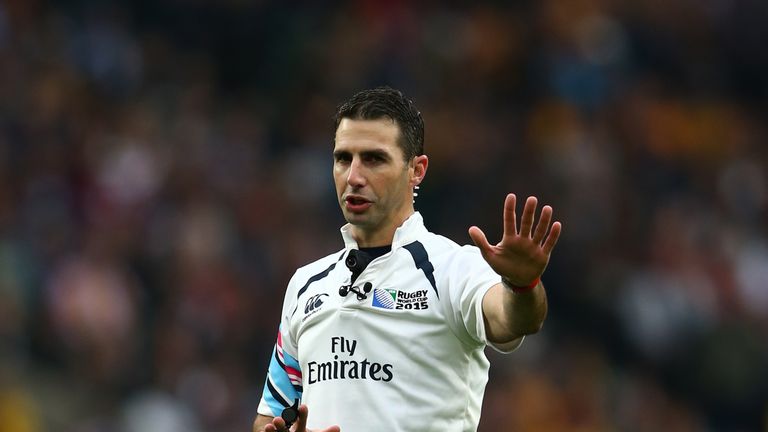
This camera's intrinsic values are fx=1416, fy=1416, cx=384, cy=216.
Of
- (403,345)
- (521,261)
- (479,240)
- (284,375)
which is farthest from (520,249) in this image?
(284,375)

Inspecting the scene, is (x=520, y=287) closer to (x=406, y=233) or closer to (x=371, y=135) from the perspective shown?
(x=406, y=233)

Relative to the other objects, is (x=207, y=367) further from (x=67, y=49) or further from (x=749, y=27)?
(x=749, y=27)

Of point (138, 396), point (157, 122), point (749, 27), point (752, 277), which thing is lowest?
point (138, 396)

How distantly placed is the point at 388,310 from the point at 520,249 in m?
0.82

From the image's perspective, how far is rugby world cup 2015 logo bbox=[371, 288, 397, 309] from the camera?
555cm

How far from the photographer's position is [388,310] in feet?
18.1

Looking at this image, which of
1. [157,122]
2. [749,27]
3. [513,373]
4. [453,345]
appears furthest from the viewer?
[749,27]

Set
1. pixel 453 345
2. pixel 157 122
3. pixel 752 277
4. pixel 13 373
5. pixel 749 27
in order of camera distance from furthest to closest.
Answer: pixel 749 27
pixel 752 277
pixel 157 122
pixel 13 373
pixel 453 345

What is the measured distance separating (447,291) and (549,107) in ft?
35.6

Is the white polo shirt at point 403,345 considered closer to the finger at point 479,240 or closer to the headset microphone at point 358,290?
the headset microphone at point 358,290

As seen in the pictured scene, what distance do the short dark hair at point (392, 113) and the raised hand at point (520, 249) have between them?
0.96 meters

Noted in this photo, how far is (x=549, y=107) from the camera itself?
16094mm

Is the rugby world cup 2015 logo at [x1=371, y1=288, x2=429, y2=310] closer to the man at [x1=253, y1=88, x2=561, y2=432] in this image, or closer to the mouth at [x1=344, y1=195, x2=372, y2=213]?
the man at [x1=253, y1=88, x2=561, y2=432]

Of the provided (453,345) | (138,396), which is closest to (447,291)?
(453,345)
